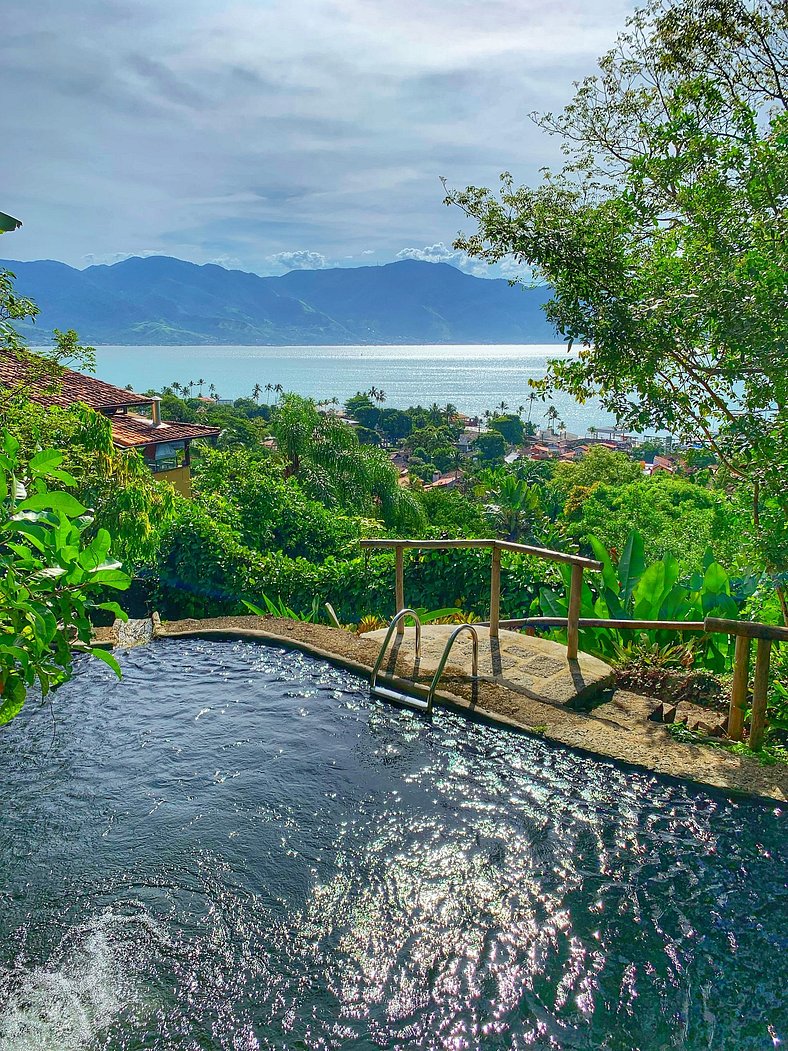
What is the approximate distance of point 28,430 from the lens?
8.23 meters

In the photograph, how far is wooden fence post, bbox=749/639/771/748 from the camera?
5375 millimetres

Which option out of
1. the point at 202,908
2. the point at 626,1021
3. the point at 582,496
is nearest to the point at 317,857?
the point at 202,908

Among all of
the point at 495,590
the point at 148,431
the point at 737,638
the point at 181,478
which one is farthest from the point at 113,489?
the point at 181,478

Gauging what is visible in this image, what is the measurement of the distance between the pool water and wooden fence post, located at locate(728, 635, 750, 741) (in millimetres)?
900

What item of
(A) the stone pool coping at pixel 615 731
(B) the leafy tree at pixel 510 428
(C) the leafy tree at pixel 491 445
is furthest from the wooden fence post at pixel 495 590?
(B) the leafy tree at pixel 510 428

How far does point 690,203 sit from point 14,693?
6.19m

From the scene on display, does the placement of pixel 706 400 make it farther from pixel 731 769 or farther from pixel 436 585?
pixel 436 585

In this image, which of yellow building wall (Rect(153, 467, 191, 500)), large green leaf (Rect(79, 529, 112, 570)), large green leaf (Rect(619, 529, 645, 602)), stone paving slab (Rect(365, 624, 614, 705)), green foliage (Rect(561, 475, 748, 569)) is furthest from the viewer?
yellow building wall (Rect(153, 467, 191, 500))

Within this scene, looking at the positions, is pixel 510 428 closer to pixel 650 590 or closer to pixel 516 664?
pixel 650 590

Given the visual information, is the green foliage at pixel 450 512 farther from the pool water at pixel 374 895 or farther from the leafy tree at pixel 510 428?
the leafy tree at pixel 510 428

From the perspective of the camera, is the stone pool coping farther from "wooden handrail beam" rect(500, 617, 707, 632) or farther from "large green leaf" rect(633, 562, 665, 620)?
"large green leaf" rect(633, 562, 665, 620)

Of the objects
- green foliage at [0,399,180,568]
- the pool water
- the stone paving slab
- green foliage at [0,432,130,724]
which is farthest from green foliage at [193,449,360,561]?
green foliage at [0,432,130,724]

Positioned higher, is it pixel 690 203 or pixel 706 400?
pixel 690 203

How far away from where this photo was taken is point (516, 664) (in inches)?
281
